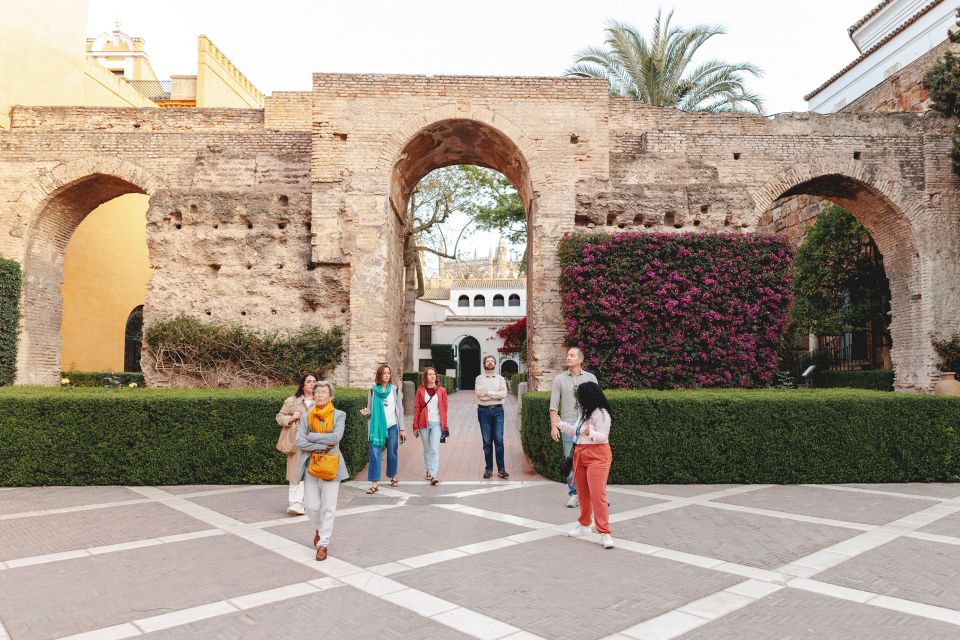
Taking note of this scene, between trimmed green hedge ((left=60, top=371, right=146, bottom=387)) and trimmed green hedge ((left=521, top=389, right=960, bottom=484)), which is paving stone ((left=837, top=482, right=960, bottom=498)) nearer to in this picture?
trimmed green hedge ((left=521, top=389, right=960, bottom=484))

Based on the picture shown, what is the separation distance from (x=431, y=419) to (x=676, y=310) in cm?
514

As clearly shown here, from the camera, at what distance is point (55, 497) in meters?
7.20

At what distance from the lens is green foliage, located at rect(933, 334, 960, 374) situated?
1205 centimetres

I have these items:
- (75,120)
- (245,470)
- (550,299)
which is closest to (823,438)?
(550,299)

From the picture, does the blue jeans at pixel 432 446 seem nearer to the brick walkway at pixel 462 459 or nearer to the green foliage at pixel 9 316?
the brick walkway at pixel 462 459

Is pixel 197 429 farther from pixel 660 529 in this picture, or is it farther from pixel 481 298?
pixel 481 298

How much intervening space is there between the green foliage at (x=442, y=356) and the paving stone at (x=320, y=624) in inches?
1533

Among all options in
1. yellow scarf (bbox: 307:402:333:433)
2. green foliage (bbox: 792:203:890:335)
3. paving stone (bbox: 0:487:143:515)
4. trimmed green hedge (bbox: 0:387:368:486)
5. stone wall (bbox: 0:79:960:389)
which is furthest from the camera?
green foliage (bbox: 792:203:890:335)

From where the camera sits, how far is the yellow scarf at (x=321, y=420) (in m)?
5.25

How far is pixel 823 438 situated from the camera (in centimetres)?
809

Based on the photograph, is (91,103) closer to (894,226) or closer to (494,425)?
(494,425)

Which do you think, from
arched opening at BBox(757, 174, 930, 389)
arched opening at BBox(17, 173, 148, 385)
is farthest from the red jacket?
arched opening at BBox(757, 174, 930, 389)

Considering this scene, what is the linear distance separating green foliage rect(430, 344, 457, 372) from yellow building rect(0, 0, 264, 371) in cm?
2195

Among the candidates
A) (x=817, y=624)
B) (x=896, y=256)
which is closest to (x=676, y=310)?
(x=896, y=256)
